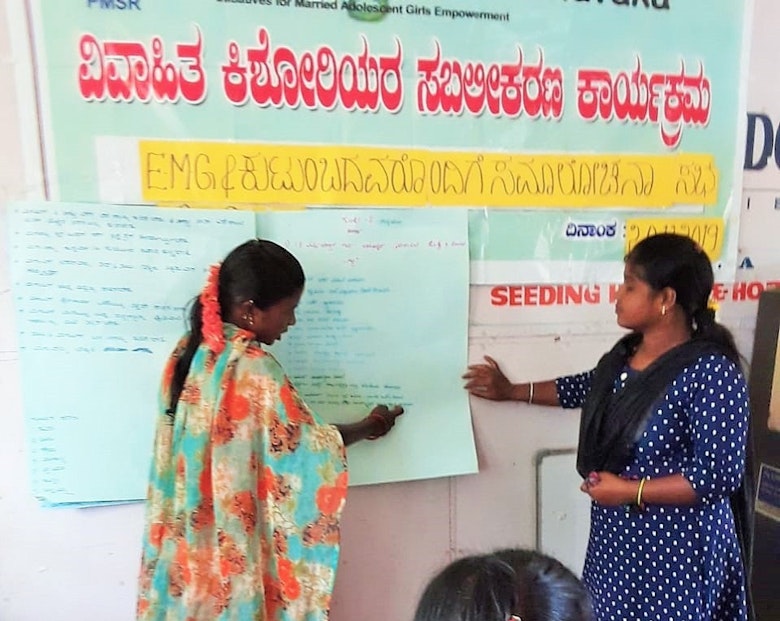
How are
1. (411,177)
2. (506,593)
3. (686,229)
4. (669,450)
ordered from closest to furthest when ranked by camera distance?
(506,593), (669,450), (411,177), (686,229)

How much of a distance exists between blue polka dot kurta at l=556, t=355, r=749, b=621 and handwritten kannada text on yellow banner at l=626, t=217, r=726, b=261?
47cm

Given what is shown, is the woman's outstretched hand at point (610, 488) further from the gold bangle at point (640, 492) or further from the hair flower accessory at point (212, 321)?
the hair flower accessory at point (212, 321)

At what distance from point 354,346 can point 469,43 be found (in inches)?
28.6

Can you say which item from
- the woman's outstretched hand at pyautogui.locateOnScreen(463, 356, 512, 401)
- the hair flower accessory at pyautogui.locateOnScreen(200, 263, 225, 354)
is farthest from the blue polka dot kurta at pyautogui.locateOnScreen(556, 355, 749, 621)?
the hair flower accessory at pyautogui.locateOnScreen(200, 263, 225, 354)

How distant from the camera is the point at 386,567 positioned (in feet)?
5.75

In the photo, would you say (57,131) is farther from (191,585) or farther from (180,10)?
(191,585)

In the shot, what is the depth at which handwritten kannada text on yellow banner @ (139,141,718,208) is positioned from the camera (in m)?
1.52

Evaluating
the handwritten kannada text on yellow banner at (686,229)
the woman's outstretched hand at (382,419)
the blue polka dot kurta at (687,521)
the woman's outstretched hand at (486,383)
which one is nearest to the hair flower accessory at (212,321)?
the woman's outstretched hand at (382,419)

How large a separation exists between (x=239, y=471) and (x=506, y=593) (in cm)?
66

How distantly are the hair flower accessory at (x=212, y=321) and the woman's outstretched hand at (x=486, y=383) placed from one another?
25.5 inches

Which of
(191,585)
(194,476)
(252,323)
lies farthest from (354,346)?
(191,585)

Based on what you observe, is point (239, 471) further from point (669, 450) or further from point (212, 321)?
point (669, 450)

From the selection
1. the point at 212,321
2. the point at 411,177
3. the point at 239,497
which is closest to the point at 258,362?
the point at 212,321

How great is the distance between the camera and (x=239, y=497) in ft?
4.17
